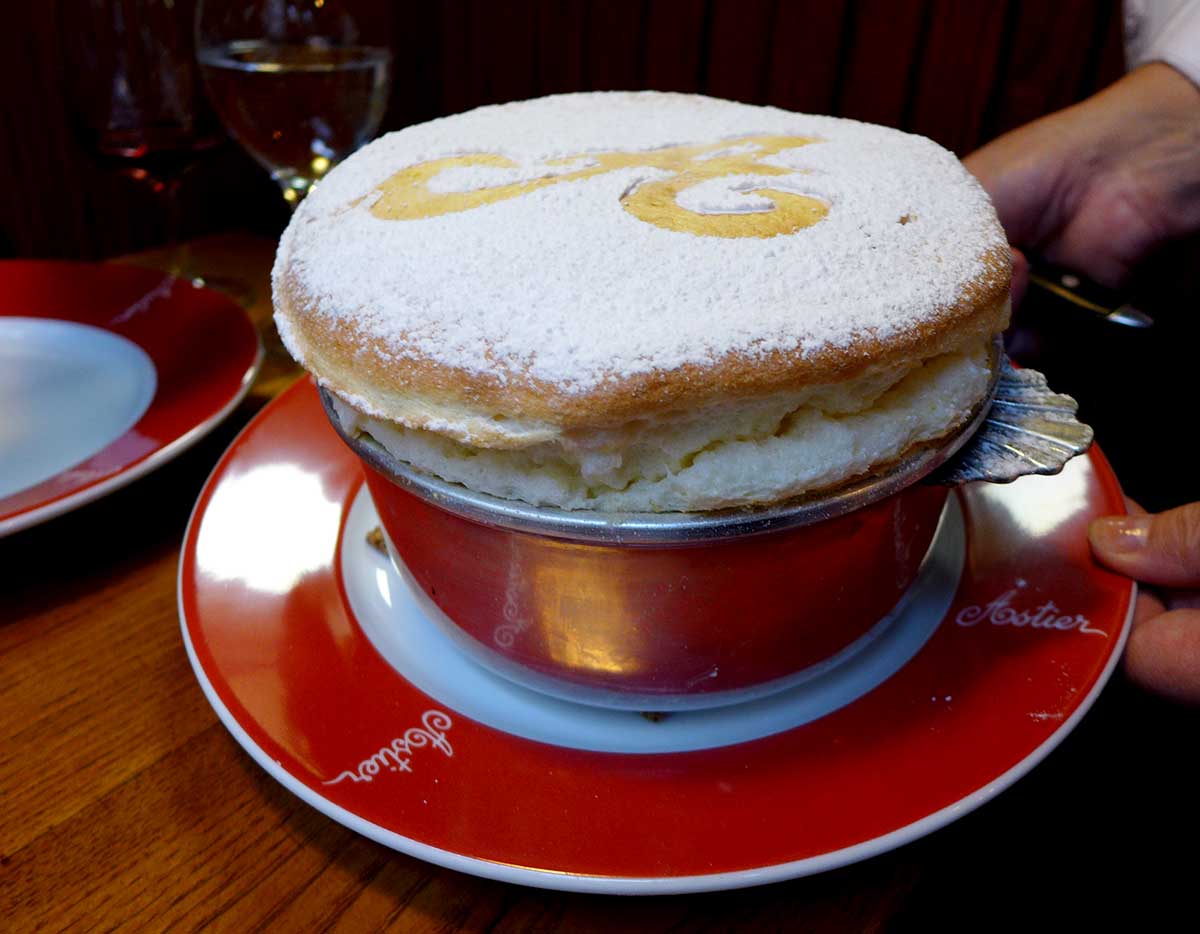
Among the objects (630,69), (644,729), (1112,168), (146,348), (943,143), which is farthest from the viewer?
(630,69)

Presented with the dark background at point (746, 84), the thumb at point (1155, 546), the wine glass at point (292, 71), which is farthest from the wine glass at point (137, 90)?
the thumb at point (1155, 546)

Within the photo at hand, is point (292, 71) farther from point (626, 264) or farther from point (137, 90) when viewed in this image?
point (626, 264)

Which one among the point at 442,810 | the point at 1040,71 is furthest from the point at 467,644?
the point at 1040,71

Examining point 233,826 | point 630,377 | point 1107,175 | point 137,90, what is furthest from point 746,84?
point 233,826

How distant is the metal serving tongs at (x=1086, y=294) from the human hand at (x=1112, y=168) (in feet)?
0.26

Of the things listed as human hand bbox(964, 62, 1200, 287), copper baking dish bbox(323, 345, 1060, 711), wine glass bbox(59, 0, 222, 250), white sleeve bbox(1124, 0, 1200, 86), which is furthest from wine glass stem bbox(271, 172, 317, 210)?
→ white sleeve bbox(1124, 0, 1200, 86)

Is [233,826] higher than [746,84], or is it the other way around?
[746,84]

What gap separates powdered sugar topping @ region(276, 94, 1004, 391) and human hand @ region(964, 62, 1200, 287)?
0.58 m

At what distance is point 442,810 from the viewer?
1.77ft

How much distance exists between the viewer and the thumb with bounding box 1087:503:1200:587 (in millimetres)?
697

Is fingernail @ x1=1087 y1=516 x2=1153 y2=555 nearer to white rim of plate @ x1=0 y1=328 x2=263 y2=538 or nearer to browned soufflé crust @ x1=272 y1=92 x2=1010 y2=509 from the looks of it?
browned soufflé crust @ x1=272 y1=92 x2=1010 y2=509

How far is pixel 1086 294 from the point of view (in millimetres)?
1190

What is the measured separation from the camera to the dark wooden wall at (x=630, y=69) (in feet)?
4.77

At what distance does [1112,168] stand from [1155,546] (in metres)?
0.78
